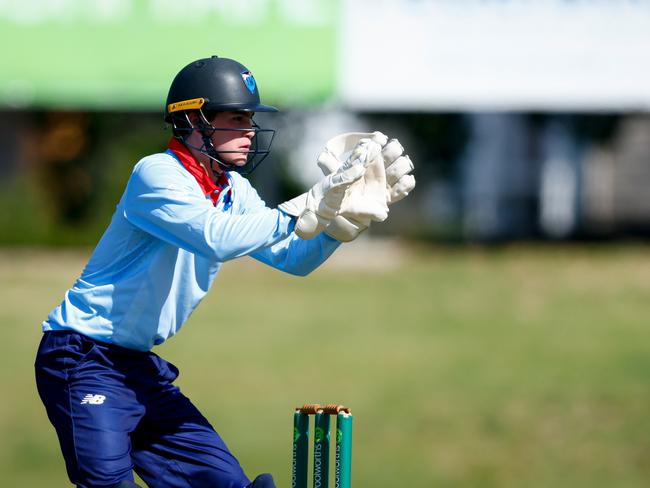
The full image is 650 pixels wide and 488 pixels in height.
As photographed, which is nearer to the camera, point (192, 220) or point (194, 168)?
point (192, 220)

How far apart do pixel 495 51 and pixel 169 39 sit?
3.69 m

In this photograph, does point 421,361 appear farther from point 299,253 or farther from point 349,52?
point 299,253

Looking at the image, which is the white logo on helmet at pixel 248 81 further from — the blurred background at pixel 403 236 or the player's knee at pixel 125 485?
the blurred background at pixel 403 236

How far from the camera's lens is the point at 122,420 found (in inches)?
157

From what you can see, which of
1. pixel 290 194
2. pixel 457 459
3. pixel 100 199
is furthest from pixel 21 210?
pixel 457 459

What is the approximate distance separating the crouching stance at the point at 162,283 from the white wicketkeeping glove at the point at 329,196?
0.01 metres

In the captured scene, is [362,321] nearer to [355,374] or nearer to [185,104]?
[355,374]

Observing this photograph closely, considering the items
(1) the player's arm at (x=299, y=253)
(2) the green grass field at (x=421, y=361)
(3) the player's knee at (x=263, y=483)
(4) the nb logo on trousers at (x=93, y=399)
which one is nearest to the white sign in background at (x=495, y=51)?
(2) the green grass field at (x=421, y=361)

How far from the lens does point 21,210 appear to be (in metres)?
19.0

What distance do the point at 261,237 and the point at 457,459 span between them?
7.76 meters

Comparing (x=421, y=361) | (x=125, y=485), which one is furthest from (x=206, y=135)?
(x=421, y=361)

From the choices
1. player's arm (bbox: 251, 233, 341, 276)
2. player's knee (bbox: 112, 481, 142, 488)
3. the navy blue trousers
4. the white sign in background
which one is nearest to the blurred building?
the white sign in background

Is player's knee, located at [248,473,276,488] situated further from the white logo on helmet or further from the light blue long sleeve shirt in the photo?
the white logo on helmet

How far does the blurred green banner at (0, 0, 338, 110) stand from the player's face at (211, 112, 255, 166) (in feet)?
36.7
